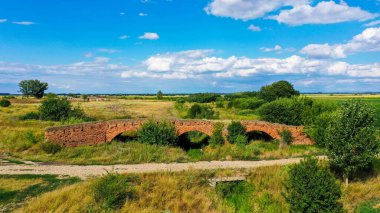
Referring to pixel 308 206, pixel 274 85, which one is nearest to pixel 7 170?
pixel 308 206

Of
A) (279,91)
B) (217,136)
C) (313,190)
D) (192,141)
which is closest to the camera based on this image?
(313,190)

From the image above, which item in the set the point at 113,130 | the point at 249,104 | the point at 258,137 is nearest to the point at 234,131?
the point at 258,137

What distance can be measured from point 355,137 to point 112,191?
1236 cm

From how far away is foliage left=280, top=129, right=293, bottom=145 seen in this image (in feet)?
98.6

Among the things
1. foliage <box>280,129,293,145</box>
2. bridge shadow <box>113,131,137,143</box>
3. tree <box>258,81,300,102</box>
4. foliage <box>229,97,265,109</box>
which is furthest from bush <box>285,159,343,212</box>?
foliage <box>229,97,265,109</box>

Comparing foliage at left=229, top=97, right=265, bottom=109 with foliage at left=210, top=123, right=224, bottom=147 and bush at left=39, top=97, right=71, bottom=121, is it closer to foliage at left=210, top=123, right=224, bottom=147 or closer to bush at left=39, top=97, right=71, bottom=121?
foliage at left=210, top=123, right=224, bottom=147

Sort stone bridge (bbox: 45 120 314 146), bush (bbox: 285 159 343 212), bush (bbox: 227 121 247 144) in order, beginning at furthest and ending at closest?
1. bush (bbox: 227 121 247 144)
2. stone bridge (bbox: 45 120 314 146)
3. bush (bbox: 285 159 343 212)

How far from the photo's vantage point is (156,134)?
2656 cm

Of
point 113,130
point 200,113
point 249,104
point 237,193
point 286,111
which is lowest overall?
point 237,193

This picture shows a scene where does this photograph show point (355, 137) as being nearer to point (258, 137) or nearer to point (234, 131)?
point (234, 131)

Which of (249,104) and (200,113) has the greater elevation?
(249,104)

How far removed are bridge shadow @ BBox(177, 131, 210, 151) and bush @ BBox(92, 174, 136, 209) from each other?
557 inches

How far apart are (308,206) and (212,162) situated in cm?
908

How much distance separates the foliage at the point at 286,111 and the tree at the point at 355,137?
1647 cm
